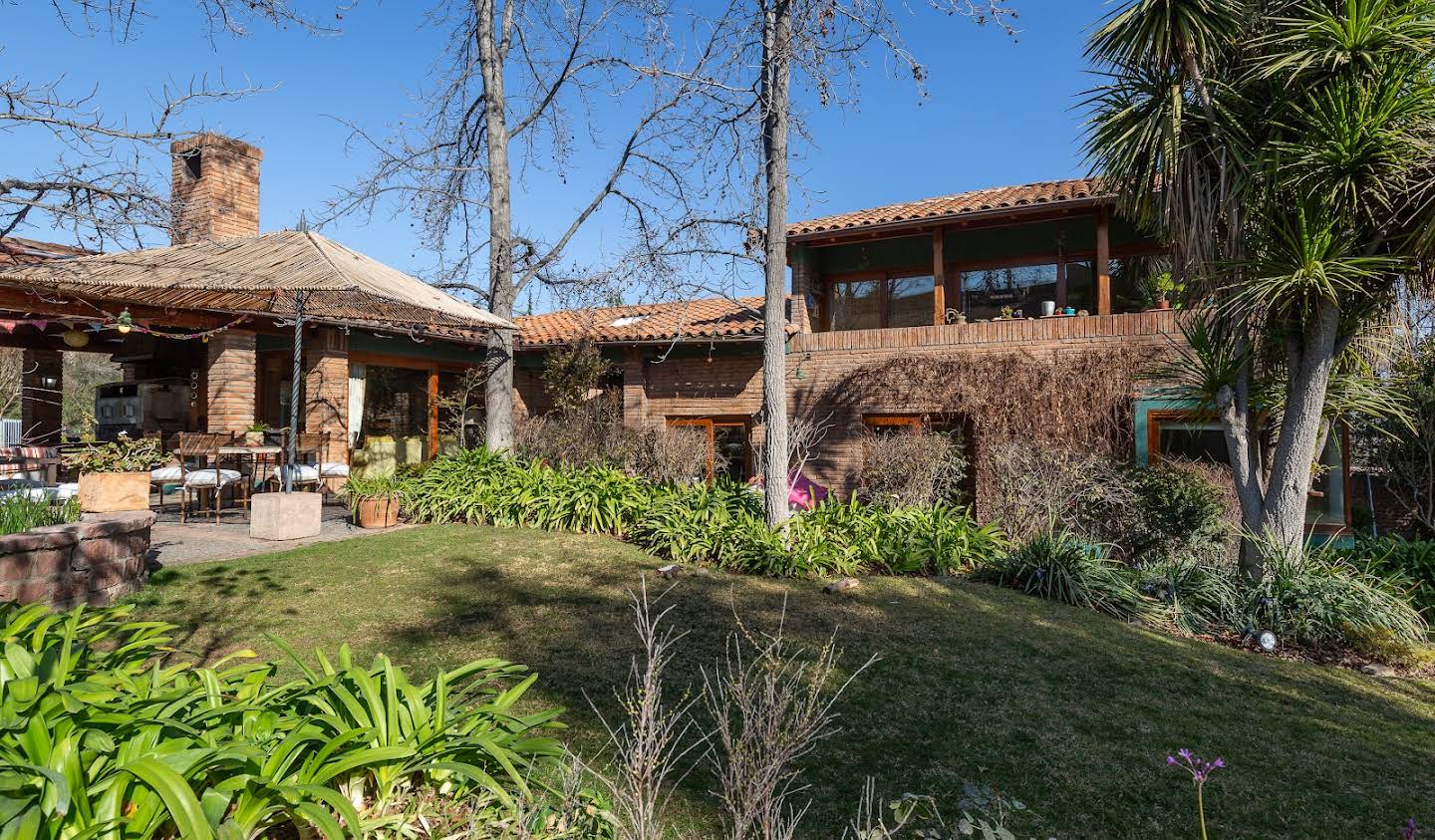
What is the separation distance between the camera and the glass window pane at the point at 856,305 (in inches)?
559

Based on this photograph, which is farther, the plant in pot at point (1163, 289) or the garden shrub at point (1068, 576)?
the plant in pot at point (1163, 289)

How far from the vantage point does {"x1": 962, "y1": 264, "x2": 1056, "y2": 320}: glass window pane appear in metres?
12.8

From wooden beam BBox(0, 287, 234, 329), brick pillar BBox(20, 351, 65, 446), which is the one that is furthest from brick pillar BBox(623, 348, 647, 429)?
brick pillar BBox(20, 351, 65, 446)

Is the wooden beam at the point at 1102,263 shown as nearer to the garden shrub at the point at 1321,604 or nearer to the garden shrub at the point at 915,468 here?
the garden shrub at the point at 915,468

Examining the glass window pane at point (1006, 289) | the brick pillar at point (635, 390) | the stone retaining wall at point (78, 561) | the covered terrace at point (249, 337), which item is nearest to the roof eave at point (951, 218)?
the glass window pane at point (1006, 289)

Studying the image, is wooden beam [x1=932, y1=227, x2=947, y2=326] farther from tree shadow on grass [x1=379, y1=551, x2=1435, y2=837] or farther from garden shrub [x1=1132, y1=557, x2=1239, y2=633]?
tree shadow on grass [x1=379, y1=551, x2=1435, y2=837]

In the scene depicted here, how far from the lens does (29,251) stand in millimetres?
7855

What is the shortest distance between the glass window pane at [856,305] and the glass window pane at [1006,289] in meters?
1.67

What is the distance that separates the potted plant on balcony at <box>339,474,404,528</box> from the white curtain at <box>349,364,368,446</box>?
113 inches

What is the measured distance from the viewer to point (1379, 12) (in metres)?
5.85

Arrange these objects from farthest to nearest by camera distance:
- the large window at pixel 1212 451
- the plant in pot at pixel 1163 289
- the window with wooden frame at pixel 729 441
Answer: the window with wooden frame at pixel 729 441, the plant in pot at pixel 1163 289, the large window at pixel 1212 451

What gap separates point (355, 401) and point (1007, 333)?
11129 millimetres

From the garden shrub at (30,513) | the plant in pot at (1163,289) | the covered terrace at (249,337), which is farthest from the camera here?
the plant in pot at (1163,289)

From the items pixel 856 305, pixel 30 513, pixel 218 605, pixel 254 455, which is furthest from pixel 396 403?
pixel 856 305
